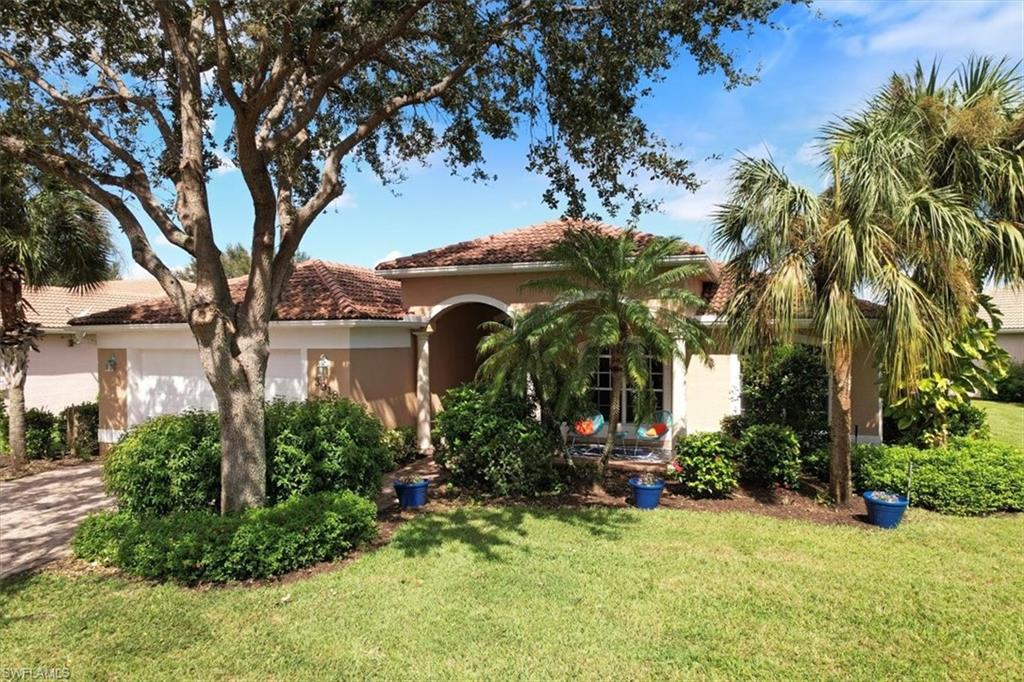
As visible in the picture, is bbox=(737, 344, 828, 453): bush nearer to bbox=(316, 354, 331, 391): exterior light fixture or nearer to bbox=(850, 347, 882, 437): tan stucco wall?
bbox=(850, 347, 882, 437): tan stucco wall

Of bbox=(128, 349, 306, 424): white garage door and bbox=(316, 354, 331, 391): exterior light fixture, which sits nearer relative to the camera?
bbox=(316, 354, 331, 391): exterior light fixture

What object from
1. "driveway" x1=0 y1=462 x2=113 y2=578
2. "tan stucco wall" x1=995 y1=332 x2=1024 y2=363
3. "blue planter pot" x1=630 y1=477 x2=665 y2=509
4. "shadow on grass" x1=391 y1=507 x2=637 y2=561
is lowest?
"driveway" x1=0 y1=462 x2=113 y2=578

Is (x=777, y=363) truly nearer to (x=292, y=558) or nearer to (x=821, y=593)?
(x=821, y=593)

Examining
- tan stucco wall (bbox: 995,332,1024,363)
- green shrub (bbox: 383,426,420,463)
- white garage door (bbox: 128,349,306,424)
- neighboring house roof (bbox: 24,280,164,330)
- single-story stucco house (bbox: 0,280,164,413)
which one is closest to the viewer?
green shrub (bbox: 383,426,420,463)

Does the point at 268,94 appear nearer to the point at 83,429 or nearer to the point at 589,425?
the point at 589,425

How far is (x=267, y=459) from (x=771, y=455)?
8960mm

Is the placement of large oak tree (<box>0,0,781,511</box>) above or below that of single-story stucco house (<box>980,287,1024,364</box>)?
above

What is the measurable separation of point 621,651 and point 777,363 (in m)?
9.50

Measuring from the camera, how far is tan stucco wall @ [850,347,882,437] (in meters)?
13.4

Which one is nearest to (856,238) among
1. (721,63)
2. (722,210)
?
(722,210)

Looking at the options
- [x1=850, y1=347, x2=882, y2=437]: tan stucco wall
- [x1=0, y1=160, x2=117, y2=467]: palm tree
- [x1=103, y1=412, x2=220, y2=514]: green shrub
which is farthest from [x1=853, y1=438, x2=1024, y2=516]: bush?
[x1=0, y1=160, x2=117, y2=467]: palm tree

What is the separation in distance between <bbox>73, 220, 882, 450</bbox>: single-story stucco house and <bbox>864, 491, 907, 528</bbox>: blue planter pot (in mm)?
4382

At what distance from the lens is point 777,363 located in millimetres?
12906

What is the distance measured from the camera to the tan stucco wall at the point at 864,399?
1341 centimetres
